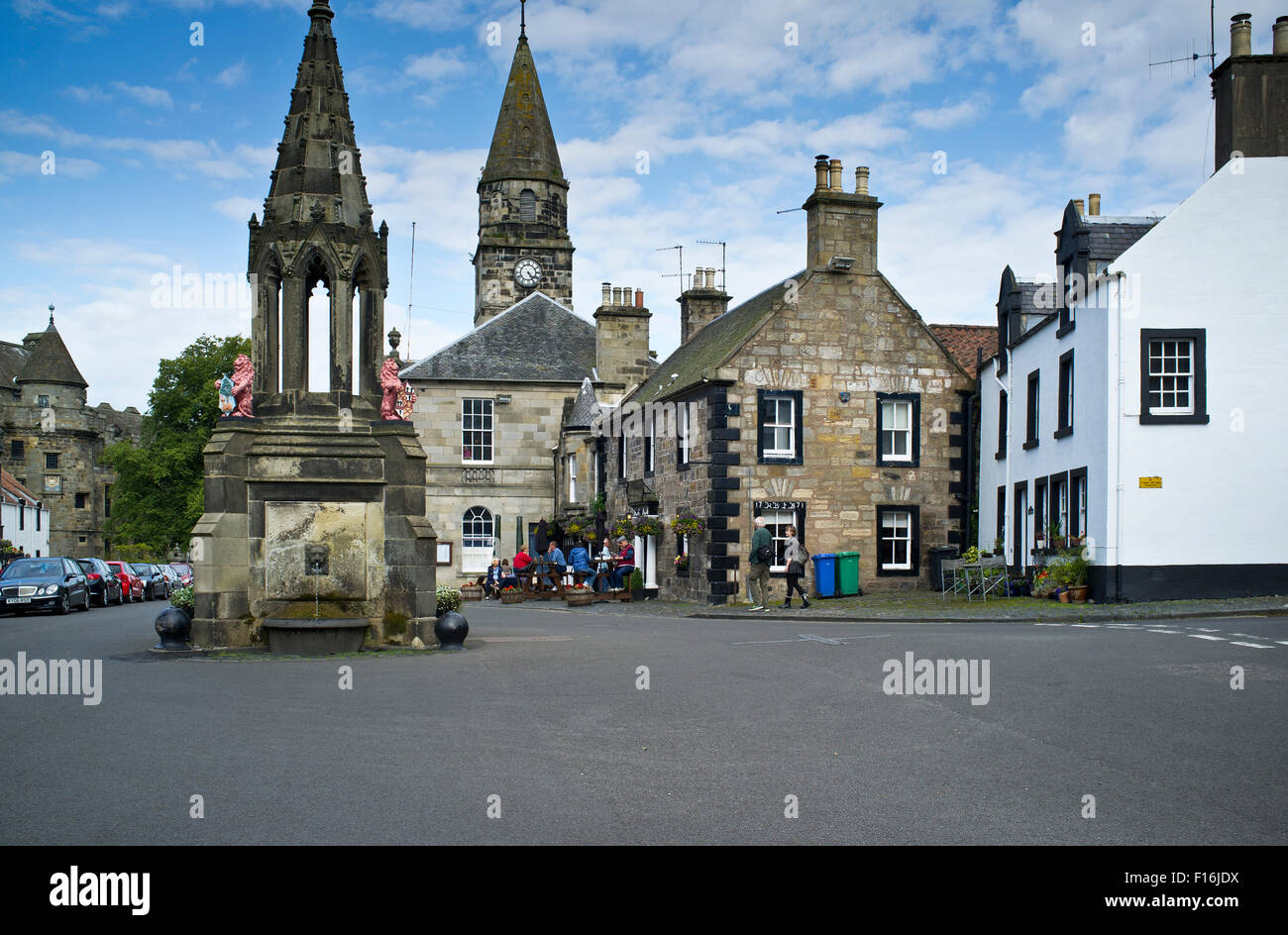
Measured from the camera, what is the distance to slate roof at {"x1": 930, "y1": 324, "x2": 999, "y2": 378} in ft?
114

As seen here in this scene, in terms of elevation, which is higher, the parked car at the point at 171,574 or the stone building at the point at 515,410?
the stone building at the point at 515,410

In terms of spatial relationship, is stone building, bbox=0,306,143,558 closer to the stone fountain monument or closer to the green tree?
the green tree

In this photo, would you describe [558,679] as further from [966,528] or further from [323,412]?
[966,528]

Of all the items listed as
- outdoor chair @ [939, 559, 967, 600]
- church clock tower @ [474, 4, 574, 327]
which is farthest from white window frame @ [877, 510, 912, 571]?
church clock tower @ [474, 4, 574, 327]

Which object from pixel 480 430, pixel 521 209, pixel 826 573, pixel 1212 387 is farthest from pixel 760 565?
pixel 521 209

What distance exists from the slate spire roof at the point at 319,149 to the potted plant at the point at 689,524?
14.7m

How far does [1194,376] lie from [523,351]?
1172 inches

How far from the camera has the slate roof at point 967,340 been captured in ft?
114

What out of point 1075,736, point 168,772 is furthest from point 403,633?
point 1075,736

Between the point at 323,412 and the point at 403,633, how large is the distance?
10.5 feet

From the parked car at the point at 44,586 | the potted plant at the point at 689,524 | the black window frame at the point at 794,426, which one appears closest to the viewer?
the parked car at the point at 44,586

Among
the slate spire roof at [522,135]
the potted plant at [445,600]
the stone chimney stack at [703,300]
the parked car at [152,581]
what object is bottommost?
the parked car at [152,581]

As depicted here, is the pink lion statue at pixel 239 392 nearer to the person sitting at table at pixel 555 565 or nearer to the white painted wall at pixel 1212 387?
the white painted wall at pixel 1212 387

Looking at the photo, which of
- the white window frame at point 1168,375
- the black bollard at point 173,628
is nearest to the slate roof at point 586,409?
the white window frame at point 1168,375
